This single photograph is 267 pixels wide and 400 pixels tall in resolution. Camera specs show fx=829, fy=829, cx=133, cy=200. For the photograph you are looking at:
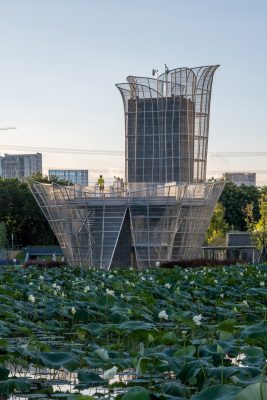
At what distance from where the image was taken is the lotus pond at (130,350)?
19.1 feet

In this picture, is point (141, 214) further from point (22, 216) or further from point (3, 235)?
point (22, 216)

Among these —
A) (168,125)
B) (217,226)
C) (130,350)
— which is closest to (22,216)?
(217,226)

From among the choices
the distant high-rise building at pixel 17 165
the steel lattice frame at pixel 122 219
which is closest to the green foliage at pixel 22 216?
the steel lattice frame at pixel 122 219

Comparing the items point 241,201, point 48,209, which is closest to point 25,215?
point 241,201

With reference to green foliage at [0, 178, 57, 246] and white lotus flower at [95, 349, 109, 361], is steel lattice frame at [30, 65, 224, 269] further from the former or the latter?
white lotus flower at [95, 349, 109, 361]

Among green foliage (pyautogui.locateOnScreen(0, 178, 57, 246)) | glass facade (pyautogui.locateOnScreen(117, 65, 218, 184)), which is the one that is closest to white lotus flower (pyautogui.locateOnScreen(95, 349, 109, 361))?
glass facade (pyautogui.locateOnScreen(117, 65, 218, 184))

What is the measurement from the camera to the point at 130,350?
8.41m

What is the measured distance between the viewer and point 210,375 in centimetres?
584

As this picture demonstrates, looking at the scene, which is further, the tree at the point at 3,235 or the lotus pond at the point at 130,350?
the tree at the point at 3,235

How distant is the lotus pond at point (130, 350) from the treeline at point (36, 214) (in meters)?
54.1

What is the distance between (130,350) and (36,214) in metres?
61.3

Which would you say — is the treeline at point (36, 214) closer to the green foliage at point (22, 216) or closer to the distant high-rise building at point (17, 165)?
the green foliage at point (22, 216)

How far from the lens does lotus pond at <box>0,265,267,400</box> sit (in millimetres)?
5809

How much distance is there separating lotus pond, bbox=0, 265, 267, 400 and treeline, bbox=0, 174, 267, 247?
177 feet
